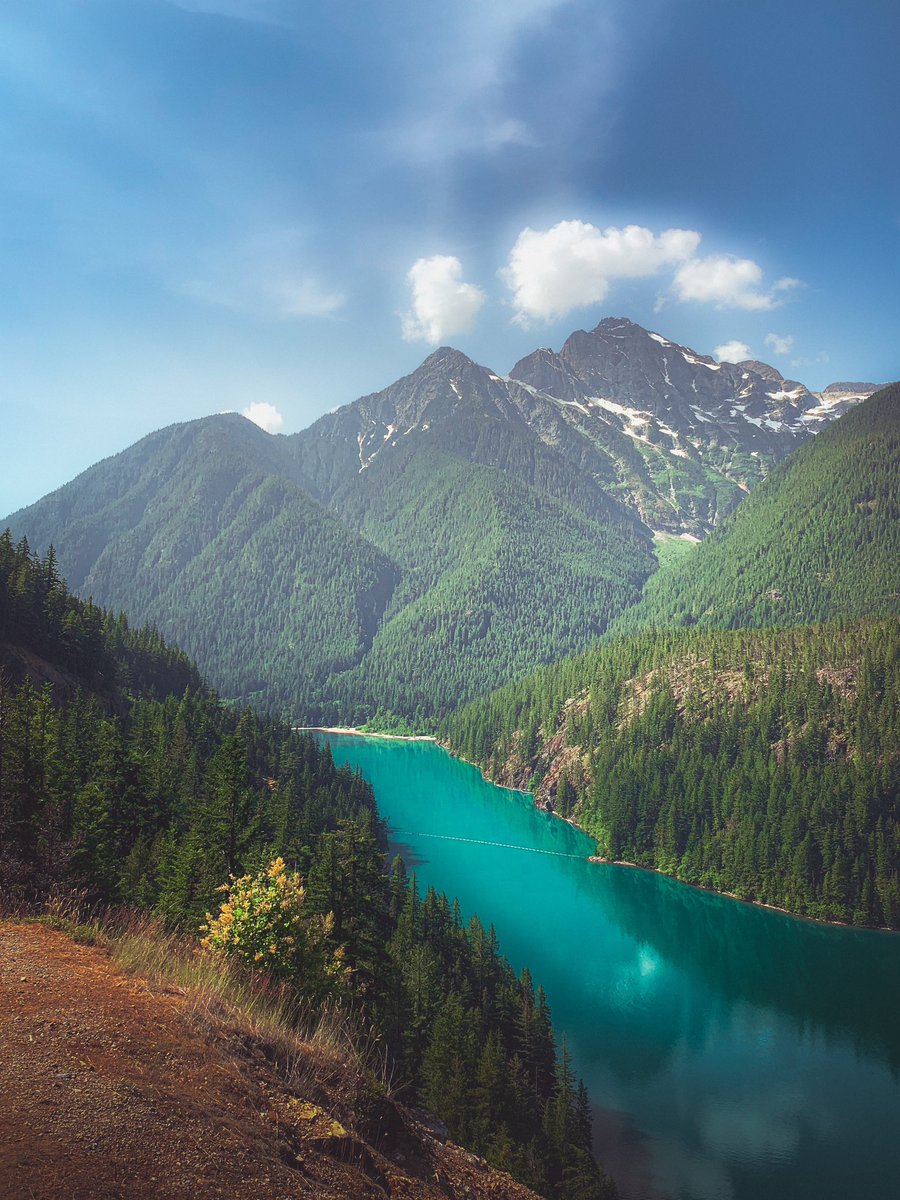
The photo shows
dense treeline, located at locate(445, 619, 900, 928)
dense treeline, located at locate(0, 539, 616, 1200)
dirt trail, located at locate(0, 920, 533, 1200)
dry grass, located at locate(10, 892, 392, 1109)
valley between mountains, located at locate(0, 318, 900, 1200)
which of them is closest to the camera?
dirt trail, located at locate(0, 920, 533, 1200)

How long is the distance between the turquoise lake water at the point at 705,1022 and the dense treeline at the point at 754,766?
23.2ft

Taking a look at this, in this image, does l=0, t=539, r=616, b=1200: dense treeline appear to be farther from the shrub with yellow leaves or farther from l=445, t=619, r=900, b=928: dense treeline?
l=445, t=619, r=900, b=928: dense treeline

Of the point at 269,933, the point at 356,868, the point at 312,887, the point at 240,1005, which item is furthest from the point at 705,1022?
the point at 240,1005

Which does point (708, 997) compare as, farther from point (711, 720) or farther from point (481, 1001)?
point (711, 720)

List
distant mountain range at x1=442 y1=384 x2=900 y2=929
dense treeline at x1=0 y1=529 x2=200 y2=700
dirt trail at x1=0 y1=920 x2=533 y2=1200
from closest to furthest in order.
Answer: dirt trail at x1=0 y1=920 x2=533 y2=1200 → dense treeline at x1=0 y1=529 x2=200 y2=700 → distant mountain range at x1=442 y1=384 x2=900 y2=929

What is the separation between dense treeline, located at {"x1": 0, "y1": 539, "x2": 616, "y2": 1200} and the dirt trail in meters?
5.28

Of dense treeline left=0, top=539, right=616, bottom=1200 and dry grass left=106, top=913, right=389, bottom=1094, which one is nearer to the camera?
dry grass left=106, top=913, right=389, bottom=1094

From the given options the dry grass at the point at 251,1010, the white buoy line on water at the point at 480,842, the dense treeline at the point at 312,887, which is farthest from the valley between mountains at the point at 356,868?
the white buoy line on water at the point at 480,842

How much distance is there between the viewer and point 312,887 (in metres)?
35.8

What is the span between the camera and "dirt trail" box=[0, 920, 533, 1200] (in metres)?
8.52

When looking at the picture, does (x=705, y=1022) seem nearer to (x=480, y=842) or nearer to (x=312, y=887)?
(x=312, y=887)

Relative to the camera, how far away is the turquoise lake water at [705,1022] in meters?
52.5

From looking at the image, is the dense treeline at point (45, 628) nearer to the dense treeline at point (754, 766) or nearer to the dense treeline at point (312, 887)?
the dense treeline at point (312, 887)

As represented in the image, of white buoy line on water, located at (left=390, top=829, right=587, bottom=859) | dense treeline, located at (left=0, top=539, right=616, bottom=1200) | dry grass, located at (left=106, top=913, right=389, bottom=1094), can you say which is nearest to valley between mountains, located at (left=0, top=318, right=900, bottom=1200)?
dry grass, located at (left=106, top=913, right=389, bottom=1094)
